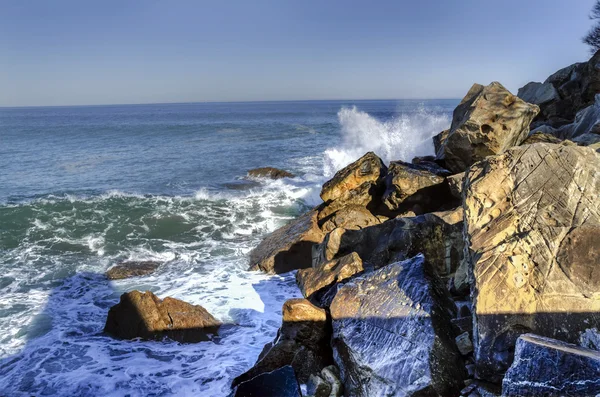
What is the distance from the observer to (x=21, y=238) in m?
12.5

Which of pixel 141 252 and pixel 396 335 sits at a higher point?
pixel 396 335

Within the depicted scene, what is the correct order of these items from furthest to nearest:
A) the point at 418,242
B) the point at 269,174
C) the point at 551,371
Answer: the point at 269,174
the point at 418,242
the point at 551,371

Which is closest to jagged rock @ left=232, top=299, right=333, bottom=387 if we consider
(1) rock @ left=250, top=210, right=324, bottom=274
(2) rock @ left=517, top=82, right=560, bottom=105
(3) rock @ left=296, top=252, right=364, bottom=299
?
(3) rock @ left=296, top=252, right=364, bottom=299

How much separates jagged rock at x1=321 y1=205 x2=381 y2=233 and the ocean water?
1.68m

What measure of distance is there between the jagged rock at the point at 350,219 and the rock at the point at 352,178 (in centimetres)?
Result: 50

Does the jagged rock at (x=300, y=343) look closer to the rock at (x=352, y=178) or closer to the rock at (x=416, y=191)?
the rock at (x=416, y=191)

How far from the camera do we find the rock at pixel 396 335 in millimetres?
3877

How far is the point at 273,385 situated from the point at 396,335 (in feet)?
5.11

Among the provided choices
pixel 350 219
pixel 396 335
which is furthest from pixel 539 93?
pixel 396 335

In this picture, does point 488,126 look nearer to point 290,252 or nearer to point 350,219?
point 350,219

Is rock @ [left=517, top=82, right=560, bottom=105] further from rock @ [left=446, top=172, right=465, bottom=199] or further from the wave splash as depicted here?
rock @ [left=446, top=172, right=465, bottom=199]

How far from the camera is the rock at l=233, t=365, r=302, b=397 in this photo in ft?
15.2

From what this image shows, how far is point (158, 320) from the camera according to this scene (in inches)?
268

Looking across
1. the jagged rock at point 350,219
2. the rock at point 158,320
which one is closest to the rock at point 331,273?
the rock at point 158,320
